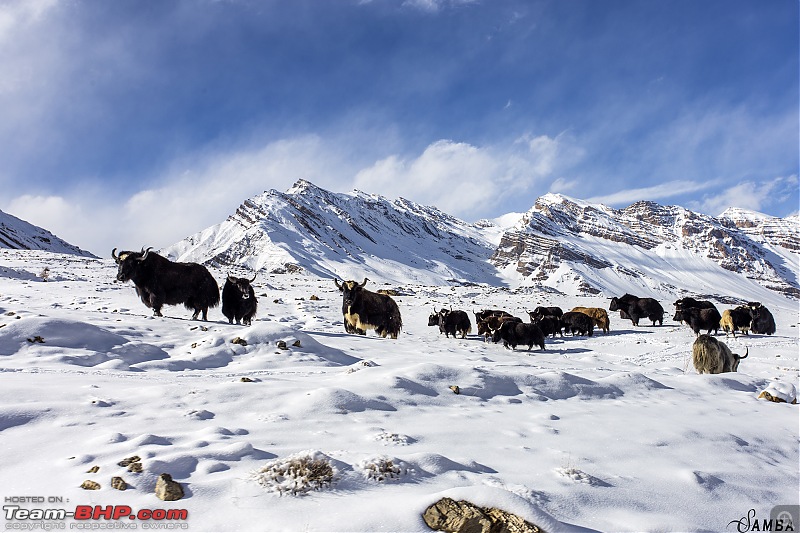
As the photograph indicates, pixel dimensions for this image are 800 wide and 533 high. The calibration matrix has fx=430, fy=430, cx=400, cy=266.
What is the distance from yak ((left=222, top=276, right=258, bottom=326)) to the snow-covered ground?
4.30 m

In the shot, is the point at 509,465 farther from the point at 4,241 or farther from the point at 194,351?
the point at 4,241

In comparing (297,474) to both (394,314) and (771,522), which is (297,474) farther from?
(394,314)

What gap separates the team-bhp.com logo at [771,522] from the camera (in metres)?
3.46

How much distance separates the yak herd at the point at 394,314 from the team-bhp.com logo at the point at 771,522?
850 centimetres

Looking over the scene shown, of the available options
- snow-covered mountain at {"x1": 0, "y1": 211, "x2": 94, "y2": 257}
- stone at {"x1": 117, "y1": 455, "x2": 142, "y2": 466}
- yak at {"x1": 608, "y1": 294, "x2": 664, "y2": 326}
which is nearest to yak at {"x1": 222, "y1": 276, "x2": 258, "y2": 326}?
stone at {"x1": 117, "y1": 455, "x2": 142, "y2": 466}

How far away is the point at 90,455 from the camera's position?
3350mm

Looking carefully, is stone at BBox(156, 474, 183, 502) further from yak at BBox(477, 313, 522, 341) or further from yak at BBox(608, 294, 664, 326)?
yak at BBox(608, 294, 664, 326)

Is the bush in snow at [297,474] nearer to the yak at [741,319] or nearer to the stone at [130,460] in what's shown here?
the stone at [130,460]

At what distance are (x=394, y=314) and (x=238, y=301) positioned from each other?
17.7 ft

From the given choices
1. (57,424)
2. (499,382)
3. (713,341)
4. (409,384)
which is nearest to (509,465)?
(409,384)

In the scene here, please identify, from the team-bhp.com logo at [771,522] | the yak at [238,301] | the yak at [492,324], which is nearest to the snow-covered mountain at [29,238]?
the yak at [238,301]

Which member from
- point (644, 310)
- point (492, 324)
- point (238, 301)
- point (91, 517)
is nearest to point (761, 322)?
point (644, 310)

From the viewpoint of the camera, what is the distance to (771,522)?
141 inches

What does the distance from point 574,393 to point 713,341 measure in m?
6.86
